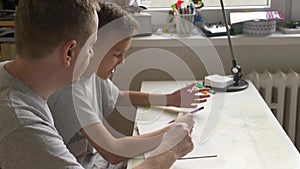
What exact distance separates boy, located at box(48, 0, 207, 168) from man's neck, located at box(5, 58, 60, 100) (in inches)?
13.4

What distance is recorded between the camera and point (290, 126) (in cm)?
203

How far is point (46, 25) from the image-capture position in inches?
33.9

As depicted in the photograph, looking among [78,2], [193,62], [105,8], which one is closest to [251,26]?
[193,62]

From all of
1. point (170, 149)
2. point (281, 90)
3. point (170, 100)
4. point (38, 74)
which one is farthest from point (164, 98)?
point (38, 74)

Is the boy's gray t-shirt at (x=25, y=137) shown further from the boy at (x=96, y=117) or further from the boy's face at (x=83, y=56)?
the boy at (x=96, y=117)

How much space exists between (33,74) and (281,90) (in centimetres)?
140

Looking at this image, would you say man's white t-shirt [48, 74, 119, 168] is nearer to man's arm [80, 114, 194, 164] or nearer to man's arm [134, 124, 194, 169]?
man's arm [80, 114, 194, 164]

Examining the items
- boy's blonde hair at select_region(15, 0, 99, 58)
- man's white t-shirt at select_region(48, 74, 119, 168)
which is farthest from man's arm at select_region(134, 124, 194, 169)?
boy's blonde hair at select_region(15, 0, 99, 58)

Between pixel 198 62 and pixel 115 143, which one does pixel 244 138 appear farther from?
pixel 198 62

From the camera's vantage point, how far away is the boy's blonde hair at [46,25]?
0.86m

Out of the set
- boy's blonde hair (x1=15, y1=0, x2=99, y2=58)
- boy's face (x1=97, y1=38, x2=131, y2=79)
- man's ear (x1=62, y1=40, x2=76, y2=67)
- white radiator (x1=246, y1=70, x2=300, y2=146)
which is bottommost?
white radiator (x1=246, y1=70, x2=300, y2=146)

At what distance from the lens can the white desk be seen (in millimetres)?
1181

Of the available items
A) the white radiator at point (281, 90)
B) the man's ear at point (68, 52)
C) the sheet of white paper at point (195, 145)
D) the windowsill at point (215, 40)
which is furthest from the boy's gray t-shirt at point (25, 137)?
the white radiator at point (281, 90)

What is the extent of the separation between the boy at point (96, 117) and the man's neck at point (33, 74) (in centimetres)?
34
